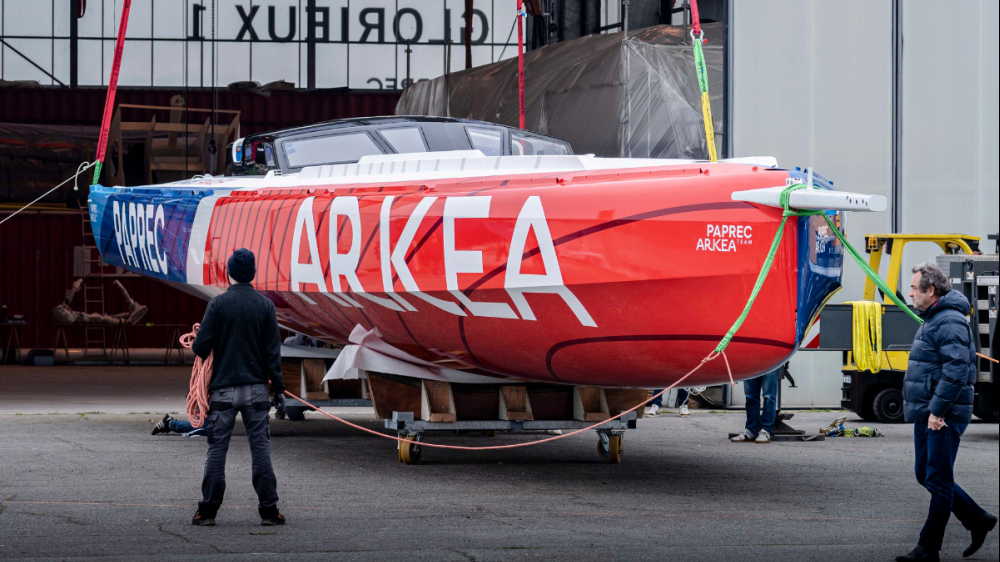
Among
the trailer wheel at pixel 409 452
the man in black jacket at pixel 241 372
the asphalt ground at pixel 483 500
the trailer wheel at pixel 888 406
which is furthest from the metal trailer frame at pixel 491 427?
the trailer wheel at pixel 888 406

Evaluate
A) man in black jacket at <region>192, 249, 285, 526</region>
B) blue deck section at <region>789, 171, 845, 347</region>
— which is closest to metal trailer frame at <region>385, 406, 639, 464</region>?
blue deck section at <region>789, 171, 845, 347</region>

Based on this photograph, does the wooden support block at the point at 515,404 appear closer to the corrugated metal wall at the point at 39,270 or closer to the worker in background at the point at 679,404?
the worker in background at the point at 679,404

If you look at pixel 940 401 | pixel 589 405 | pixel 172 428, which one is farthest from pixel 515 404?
pixel 172 428

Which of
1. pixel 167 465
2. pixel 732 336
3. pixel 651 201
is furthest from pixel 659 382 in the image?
pixel 167 465

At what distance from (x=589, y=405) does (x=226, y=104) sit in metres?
20.5

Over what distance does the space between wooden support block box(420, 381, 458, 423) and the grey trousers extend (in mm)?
1874

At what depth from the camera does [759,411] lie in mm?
9289

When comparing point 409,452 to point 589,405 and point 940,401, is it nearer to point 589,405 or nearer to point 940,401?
point 589,405

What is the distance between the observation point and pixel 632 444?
352 inches

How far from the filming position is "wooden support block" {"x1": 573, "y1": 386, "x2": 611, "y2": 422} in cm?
737

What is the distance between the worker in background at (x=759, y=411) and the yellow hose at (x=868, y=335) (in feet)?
3.24

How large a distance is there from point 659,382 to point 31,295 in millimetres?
19055

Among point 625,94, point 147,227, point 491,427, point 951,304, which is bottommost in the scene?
point 491,427

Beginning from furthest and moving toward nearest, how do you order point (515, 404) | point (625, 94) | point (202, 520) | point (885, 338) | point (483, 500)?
point (625, 94) → point (885, 338) → point (515, 404) → point (483, 500) → point (202, 520)
